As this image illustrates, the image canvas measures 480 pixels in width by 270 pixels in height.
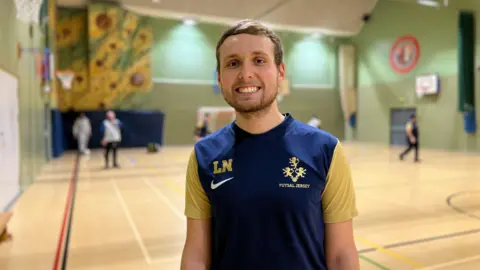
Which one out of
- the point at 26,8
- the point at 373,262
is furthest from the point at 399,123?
the point at 26,8

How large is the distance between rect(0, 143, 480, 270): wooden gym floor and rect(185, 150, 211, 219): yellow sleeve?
3.04 metres

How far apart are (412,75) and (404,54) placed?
136cm

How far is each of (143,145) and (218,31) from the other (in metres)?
8.67

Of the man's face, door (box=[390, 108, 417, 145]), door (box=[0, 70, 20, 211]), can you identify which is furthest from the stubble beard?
door (box=[390, 108, 417, 145])

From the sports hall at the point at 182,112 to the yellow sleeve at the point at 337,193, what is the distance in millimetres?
3156

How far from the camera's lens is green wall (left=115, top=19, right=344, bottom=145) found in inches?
898

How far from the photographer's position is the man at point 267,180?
1457mm

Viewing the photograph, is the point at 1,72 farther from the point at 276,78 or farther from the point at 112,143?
the point at 276,78

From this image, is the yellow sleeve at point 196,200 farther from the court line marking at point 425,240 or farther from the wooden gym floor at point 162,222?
the court line marking at point 425,240

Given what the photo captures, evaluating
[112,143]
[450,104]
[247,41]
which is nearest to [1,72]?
[112,143]

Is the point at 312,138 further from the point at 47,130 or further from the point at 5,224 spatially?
the point at 47,130

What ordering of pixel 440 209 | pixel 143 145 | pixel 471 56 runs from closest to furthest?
pixel 440 209, pixel 471 56, pixel 143 145

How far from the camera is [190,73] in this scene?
77.0 ft

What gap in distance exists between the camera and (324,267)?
156 cm
